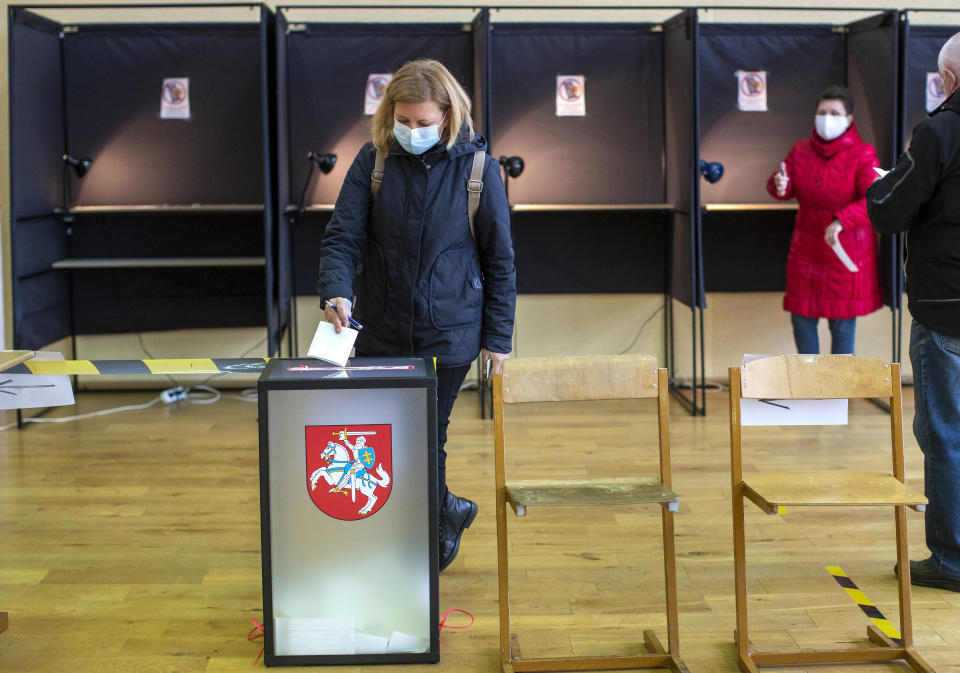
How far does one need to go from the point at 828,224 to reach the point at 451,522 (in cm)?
258

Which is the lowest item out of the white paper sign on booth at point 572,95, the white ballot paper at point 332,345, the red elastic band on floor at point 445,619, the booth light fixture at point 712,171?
the red elastic band on floor at point 445,619

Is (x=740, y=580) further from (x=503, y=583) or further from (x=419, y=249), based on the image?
(x=419, y=249)

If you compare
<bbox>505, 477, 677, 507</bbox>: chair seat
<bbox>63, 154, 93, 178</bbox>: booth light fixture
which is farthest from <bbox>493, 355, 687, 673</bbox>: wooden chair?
<bbox>63, 154, 93, 178</bbox>: booth light fixture

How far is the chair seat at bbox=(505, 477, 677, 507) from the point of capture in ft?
7.62

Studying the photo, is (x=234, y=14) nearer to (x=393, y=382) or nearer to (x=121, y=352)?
(x=121, y=352)

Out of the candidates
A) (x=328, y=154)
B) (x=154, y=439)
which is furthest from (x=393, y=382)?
(x=328, y=154)

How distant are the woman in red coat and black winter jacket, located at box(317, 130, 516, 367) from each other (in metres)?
2.40

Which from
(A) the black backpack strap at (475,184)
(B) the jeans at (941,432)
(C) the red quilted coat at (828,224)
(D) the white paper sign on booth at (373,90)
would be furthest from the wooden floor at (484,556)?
(D) the white paper sign on booth at (373,90)

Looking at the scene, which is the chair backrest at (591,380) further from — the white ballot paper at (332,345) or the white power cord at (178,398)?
the white power cord at (178,398)

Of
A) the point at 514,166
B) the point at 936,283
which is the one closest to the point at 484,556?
the point at 936,283

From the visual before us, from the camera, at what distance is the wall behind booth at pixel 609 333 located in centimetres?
567

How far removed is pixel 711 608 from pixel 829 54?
11.8 ft

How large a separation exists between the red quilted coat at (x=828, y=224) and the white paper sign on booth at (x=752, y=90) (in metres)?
0.76

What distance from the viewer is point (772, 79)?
17.7 ft
